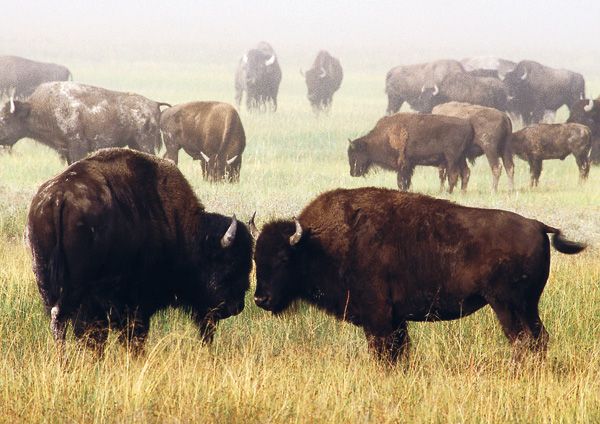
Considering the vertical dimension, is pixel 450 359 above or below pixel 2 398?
below

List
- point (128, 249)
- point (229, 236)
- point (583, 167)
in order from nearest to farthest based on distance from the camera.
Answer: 1. point (128, 249)
2. point (229, 236)
3. point (583, 167)

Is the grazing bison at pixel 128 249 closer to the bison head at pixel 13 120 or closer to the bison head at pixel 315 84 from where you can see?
the bison head at pixel 13 120

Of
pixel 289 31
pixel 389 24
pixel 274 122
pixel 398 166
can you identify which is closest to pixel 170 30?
pixel 289 31

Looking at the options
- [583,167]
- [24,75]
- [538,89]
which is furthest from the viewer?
[24,75]

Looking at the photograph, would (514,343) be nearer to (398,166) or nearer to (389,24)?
(398,166)

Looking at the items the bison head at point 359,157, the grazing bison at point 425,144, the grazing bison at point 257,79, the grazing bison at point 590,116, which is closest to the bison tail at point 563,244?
the grazing bison at point 425,144

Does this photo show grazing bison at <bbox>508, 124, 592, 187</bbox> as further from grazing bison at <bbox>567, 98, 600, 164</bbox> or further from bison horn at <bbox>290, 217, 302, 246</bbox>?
bison horn at <bbox>290, 217, 302, 246</bbox>

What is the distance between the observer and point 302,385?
542 centimetres

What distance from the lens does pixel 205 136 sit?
18125 millimetres

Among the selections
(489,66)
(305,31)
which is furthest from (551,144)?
(305,31)

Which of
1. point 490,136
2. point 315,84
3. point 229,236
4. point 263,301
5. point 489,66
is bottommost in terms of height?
point 315,84

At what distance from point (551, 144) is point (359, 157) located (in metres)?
3.59

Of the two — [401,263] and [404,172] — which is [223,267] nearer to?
[401,263]

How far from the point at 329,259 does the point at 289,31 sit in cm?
11752
